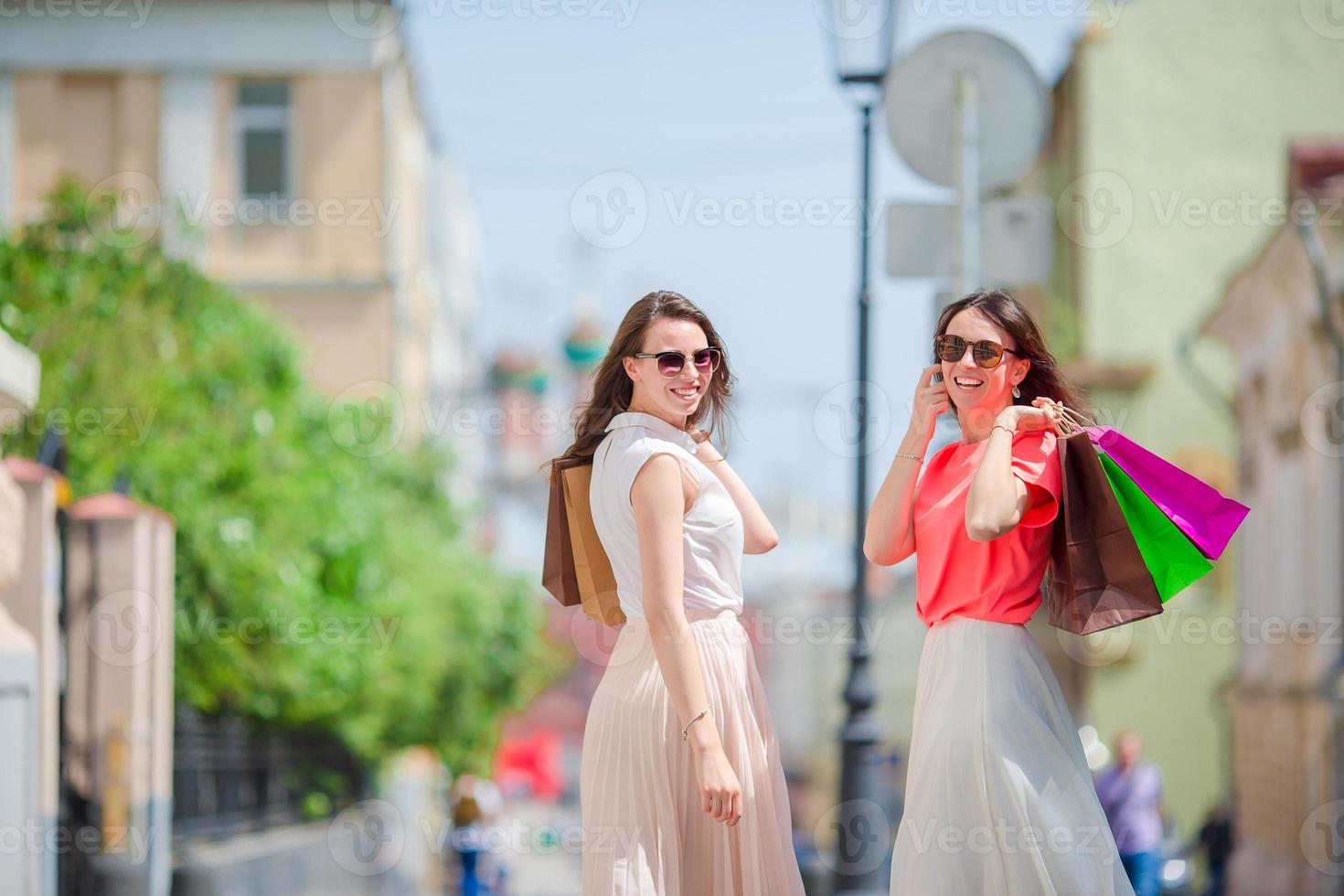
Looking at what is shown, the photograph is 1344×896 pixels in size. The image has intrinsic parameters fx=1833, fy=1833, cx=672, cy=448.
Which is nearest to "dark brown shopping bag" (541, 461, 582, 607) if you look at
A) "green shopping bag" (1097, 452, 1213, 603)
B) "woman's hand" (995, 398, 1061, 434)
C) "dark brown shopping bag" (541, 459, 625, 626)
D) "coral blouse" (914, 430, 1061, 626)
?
"dark brown shopping bag" (541, 459, 625, 626)

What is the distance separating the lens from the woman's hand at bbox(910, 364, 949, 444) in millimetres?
4621

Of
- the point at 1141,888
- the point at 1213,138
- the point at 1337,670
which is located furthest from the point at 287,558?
the point at 1213,138

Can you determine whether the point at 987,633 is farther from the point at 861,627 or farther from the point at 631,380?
the point at 861,627

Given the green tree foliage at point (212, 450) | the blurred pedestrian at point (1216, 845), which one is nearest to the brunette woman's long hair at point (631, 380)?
the green tree foliage at point (212, 450)

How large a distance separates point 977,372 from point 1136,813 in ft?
26.6

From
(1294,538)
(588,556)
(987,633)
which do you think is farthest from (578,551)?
(1294,538)

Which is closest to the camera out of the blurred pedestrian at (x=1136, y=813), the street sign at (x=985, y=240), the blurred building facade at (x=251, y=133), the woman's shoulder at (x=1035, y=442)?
the woman's shoulder at (x=1035, y=442)

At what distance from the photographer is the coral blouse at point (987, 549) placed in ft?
14.7

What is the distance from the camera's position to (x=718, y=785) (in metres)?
4.39

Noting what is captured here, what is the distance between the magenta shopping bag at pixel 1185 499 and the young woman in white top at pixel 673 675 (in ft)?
3.33

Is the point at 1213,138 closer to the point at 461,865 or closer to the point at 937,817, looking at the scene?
the point at 461,865

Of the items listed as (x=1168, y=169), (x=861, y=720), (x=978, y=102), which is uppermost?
(x=1168, y=169)

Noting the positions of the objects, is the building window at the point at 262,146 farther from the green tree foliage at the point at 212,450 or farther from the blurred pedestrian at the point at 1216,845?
the blurred pedestrian at the point at 1216,845

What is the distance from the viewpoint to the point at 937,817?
439 cm
